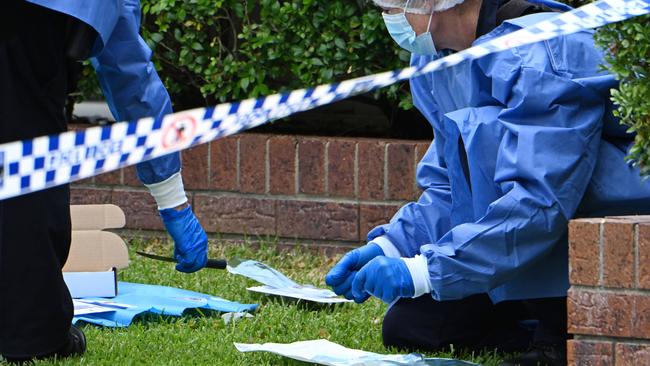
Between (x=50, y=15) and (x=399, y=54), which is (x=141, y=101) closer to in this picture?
(x=50, y=15)

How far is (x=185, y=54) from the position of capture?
18.6ft

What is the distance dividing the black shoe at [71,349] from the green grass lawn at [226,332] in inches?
1.1

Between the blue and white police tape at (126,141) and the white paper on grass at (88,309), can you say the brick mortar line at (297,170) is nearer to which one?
the white paper on grass at (88,309)

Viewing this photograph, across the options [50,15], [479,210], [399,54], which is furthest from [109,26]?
[399,54]

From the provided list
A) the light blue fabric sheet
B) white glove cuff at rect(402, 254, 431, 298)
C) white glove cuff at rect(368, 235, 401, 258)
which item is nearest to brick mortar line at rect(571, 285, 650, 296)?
white glove cuff at rect(402, 254, 431, 298)

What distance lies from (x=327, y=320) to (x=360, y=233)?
1126 mm

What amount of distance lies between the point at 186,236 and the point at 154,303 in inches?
23.8

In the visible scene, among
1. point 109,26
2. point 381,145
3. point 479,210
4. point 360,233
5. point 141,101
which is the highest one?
point 109,26

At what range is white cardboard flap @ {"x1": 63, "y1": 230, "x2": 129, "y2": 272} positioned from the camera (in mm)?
4624

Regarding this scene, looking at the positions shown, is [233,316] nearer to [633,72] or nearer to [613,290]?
[613,290]

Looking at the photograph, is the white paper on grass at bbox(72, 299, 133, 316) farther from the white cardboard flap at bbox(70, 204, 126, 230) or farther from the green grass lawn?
the white cardboard flap at bbox(70, 204, 126, 230)

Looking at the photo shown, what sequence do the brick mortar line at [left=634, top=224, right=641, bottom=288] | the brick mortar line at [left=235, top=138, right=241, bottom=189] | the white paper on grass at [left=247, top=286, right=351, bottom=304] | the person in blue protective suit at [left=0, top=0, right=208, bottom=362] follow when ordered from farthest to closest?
the brick mortar line at [left=235, top=138, right=241, bottom=189] < the white paper on grass at [left=247, top=286, right=351, bottom=304] < the person in blue protective suit at [left=0, top=0, right=208, bottom=362] < the brick mortar line at [left=634, top=224, right=641, bottom=288]

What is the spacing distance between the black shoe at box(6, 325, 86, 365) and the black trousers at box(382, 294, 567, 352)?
0.91 m

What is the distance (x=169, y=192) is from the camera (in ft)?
12.9
